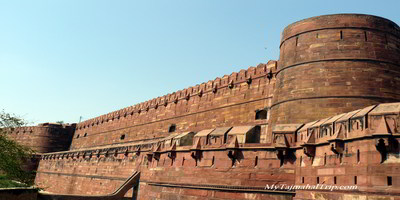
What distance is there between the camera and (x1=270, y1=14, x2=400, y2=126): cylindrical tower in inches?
363

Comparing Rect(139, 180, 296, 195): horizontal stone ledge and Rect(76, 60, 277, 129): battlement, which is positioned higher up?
Rect(76, 60, 277, 129): battlement

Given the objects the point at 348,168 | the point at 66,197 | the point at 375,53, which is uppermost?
the point at 375,53

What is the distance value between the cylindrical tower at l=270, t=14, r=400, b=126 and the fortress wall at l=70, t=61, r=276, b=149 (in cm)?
258

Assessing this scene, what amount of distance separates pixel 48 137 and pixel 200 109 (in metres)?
22.8

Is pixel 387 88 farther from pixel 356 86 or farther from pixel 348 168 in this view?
pixel 348 168

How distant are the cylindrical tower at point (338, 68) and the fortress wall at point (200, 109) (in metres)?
2.58

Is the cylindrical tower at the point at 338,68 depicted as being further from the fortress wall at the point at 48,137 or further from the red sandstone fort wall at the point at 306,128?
the fortress wall at the point at 48,137

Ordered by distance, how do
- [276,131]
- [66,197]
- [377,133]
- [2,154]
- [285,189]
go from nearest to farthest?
[377,133], [285,189], [276,131], [66,197], [2,154]

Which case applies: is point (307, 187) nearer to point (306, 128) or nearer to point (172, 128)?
point (306, 128)

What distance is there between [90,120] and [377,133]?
29.9 meters

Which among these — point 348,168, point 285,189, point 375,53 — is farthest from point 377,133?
point 375,53

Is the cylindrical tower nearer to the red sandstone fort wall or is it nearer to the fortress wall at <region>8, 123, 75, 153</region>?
the red sandstone fort wall

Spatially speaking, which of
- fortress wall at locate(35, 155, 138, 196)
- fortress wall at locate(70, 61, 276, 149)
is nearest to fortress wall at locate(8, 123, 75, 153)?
fortress wall at locate(35, 155, 138, 196)

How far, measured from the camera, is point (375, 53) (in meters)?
9.65
